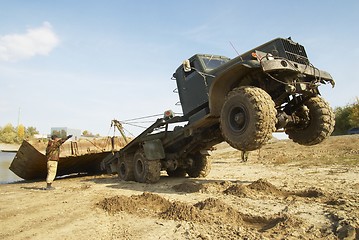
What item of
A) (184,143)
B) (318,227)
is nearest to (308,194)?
(318,227)

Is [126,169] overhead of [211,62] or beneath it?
beneath

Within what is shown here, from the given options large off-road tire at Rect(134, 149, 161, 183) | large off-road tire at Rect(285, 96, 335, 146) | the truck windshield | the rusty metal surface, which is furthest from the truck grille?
the rusty metal surface

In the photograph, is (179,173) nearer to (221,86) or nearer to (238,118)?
(221,86)

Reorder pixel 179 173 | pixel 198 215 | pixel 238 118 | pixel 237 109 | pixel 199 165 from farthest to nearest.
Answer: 1. pixel 179 173
2. pixel 199 165
3. pixel 237 109
4. pixel 238 118
5. pixel 198 215

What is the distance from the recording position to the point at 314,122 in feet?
20.7

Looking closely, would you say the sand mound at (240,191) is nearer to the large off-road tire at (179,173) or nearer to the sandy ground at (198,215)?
the sandy ground at (198,215)

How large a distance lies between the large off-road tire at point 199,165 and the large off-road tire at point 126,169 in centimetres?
181

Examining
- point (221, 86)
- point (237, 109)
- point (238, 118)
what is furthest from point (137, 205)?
point (221, 86)

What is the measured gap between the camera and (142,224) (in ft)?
13.0

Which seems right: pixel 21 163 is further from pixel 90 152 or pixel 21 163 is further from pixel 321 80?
pixel 321 80

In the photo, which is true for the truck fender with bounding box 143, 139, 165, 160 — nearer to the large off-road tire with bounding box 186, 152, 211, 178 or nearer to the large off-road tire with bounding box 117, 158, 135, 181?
the large off-road tire with bounding box 186, 152, 211, 178

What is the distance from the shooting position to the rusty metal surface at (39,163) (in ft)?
31.6

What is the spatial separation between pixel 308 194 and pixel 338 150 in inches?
381

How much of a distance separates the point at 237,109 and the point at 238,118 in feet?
0.77
